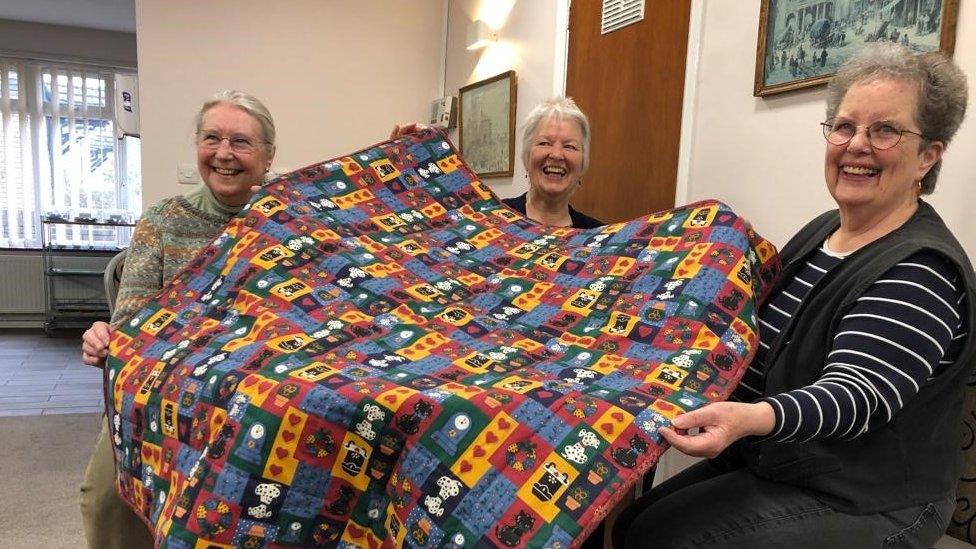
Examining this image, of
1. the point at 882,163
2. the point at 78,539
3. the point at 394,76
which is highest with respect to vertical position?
the point at 394,76

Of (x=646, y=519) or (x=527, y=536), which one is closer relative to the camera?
(x=527, y=536)

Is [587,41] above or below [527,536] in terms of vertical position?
above

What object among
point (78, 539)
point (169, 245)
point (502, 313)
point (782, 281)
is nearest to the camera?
point (782, 281)

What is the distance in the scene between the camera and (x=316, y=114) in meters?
3.66

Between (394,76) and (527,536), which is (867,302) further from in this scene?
(394,76)

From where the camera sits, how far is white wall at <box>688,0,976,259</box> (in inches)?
50.0

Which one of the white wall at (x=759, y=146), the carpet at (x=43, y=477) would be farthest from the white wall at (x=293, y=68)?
the white wall at (x=759, y=146)

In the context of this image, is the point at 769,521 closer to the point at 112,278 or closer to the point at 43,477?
the point at 112,278

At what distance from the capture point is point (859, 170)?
1057 millimetres

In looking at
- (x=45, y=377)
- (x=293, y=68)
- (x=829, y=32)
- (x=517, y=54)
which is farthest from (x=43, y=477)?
(x=829, y=32)

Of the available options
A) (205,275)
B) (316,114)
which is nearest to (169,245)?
(205,275)

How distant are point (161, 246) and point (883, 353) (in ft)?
4.99

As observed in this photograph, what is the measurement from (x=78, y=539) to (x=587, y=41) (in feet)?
8.66

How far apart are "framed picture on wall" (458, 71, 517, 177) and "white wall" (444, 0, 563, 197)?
46mm
